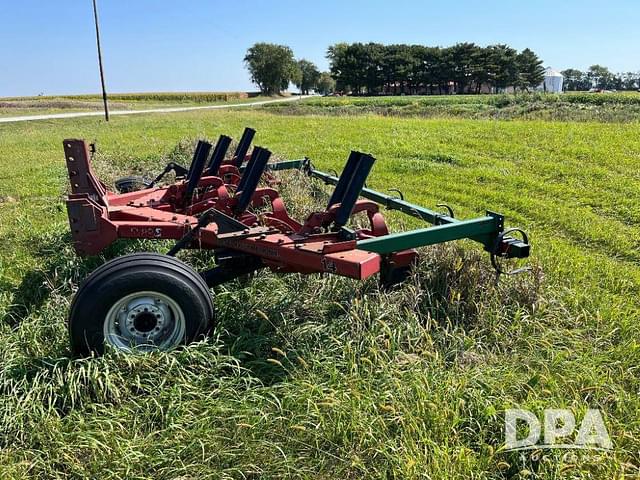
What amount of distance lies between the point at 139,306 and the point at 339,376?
1.26 m

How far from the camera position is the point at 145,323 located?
120 inches

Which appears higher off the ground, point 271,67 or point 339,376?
point 271,67

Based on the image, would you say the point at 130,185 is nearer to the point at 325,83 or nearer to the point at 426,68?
the point at 426,68

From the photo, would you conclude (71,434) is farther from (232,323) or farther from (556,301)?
(556,301)

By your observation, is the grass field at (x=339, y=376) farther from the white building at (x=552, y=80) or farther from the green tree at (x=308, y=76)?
the green tree at (x=308, y=76)

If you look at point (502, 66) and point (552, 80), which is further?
point (552, 80)

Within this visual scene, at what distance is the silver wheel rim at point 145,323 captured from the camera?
2949 millimetres

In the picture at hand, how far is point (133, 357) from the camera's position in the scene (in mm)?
2904

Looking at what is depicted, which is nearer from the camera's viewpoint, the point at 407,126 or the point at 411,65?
the point at 407,126

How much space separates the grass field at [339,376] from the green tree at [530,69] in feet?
331

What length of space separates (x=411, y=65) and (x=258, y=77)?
2980 cm

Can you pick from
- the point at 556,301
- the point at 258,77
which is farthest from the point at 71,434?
the point at 258,77

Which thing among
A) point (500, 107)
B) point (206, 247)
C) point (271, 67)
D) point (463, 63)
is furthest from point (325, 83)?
Answer: point (206, 247)

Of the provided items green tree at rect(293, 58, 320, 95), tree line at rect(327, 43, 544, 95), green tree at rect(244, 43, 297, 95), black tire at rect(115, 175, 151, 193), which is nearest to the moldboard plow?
black tire at rect(115, 175, 151, 193)
